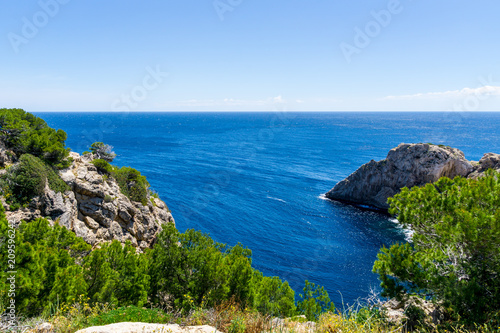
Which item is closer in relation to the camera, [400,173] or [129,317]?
[129,317]

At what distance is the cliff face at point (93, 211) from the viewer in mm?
21688

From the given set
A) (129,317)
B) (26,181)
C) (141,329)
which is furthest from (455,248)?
(26,181)

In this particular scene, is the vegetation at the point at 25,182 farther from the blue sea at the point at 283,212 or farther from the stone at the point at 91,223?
the blue sea at the point at 283,212

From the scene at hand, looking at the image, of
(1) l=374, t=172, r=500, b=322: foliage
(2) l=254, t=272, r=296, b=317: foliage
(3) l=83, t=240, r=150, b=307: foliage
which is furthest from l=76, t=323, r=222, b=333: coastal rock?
(1) l=374, t=172, r=500, b=322: foliage

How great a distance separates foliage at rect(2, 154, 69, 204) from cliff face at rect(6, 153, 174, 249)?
615 millimetres

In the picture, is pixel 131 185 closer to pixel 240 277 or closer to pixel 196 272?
pixel 196 272

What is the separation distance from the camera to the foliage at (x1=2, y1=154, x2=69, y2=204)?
20.6 meters

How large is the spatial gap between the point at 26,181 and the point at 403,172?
214ft

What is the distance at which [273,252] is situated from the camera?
4138cm

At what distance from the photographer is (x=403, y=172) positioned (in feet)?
200

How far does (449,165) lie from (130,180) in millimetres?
60507

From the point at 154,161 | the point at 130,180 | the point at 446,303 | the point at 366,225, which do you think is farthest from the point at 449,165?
the point at 154,161

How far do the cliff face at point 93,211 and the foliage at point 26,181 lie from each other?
61cm

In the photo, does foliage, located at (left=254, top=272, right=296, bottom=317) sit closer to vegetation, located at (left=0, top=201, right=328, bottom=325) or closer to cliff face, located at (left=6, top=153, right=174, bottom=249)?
vegetation, located at (left=0, top=201, right=328, bottom=325)
